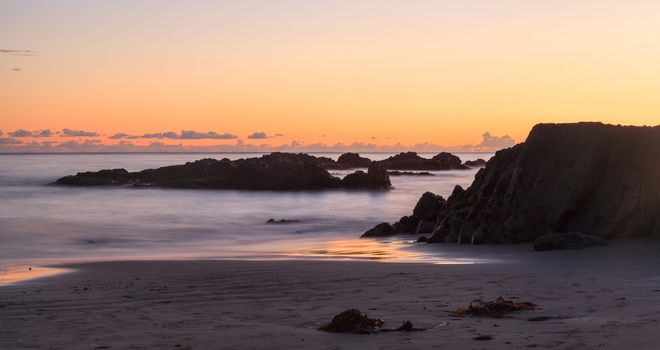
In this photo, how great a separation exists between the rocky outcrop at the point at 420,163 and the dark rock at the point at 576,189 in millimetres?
76821

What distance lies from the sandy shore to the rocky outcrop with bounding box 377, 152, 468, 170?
8236 centimetres

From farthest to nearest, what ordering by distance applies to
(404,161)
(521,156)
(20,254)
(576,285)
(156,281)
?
1. (404,161)
2. (20,254)
3. (521,156)
4. (156,281)
5. (576,285)

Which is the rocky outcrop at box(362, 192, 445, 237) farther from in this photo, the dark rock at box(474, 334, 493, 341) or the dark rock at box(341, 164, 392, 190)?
the dark rock at box(341, 164, 392, 190)

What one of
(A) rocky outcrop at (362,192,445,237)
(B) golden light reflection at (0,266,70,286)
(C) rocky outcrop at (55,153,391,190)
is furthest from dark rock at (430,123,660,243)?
(C) rocky outcrop at (55,153,391,190)

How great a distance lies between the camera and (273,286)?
1034 centimetres

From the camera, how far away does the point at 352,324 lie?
7.11m

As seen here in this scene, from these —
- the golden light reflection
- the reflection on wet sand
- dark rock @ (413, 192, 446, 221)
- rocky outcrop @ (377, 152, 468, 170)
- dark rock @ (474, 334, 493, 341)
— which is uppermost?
rocky outcrop @ (377, 152, 468, 170)

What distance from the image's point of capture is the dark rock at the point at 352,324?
707 cm

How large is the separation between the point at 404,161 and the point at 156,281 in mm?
89169

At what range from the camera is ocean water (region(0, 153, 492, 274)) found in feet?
60.2

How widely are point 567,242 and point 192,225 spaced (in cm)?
1841

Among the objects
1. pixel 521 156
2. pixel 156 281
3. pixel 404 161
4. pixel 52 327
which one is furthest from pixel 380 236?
pixel 404 161

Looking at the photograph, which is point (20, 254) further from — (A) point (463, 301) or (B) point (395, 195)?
(B) point (395, 195)

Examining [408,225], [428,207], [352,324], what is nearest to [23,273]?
[352,324]
